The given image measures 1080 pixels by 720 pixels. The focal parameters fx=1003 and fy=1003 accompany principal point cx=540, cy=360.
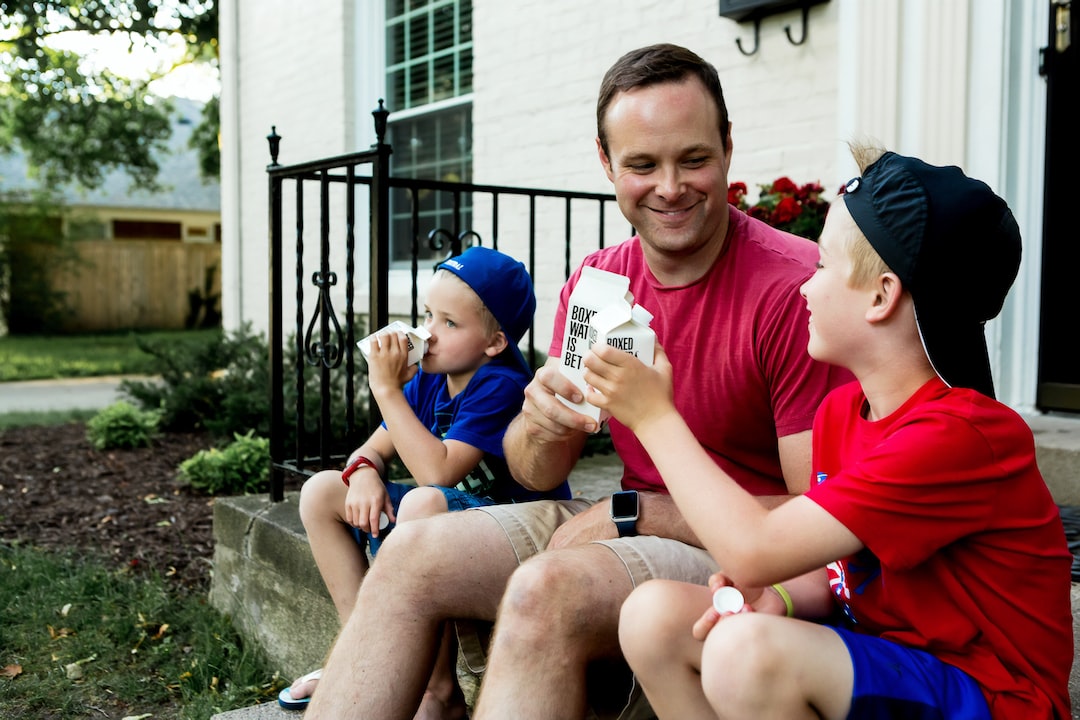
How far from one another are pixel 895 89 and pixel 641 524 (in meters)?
2.47

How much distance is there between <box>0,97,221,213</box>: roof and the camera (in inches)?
1095

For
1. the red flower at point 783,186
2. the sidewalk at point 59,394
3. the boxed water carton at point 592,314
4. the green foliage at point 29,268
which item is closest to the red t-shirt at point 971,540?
the boxed water carton at point 592,314

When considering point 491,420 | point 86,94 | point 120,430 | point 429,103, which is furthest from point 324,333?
point 86,94

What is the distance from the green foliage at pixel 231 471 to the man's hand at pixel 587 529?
3.37m

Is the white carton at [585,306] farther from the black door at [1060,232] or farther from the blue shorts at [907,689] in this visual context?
the black door at [1060,232]

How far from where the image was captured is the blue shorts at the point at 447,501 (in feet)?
7.46

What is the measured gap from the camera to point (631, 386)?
1.54m

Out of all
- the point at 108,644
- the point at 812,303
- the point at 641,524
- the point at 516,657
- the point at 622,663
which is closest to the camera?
the point at 812,303

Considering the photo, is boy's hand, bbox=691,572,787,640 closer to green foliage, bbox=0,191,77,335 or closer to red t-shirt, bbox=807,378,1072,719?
red t-shirt, bbox=807,378,1072,719

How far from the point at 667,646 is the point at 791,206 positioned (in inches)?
109

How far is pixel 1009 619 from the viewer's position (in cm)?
134

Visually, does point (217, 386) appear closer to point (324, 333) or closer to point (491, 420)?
point (324, 333)

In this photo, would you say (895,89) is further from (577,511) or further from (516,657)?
(516,657)

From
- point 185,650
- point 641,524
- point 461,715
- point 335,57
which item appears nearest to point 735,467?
point 641,524
